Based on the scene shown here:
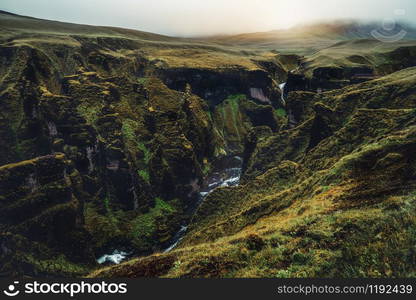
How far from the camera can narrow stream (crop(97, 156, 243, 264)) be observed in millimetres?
105906

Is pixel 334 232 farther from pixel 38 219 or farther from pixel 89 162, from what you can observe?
pixel 89 162

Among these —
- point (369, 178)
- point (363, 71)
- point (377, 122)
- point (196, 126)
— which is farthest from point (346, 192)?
point (363, 71)

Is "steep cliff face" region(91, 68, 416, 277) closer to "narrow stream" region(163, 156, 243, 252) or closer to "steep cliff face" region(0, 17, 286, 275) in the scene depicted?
"steep cliff face" region(0, 17, 286, 275)

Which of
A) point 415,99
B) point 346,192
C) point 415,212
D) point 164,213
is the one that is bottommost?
point 164,213

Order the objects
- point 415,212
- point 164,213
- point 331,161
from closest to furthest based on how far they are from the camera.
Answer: point 415,212 < point 331,161 < point 164,213

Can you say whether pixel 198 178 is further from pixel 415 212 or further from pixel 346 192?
pixel 415 212

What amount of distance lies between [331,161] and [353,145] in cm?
691

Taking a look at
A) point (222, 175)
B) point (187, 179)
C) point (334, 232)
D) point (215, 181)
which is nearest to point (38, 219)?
point (187, 179)

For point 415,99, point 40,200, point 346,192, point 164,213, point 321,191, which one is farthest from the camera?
point 164,213

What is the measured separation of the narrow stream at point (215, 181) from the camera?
105906 millimetres

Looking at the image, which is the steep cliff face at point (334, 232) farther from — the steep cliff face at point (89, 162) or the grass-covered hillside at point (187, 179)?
the steep cliff face at point (89, 162)

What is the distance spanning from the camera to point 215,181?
520 ft

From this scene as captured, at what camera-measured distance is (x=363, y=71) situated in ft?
611

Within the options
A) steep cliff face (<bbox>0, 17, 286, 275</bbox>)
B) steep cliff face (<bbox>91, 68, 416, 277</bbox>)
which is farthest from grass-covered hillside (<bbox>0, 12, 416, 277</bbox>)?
steep cliff face (<bbox>0, 17, 286, 275</bbox>)
